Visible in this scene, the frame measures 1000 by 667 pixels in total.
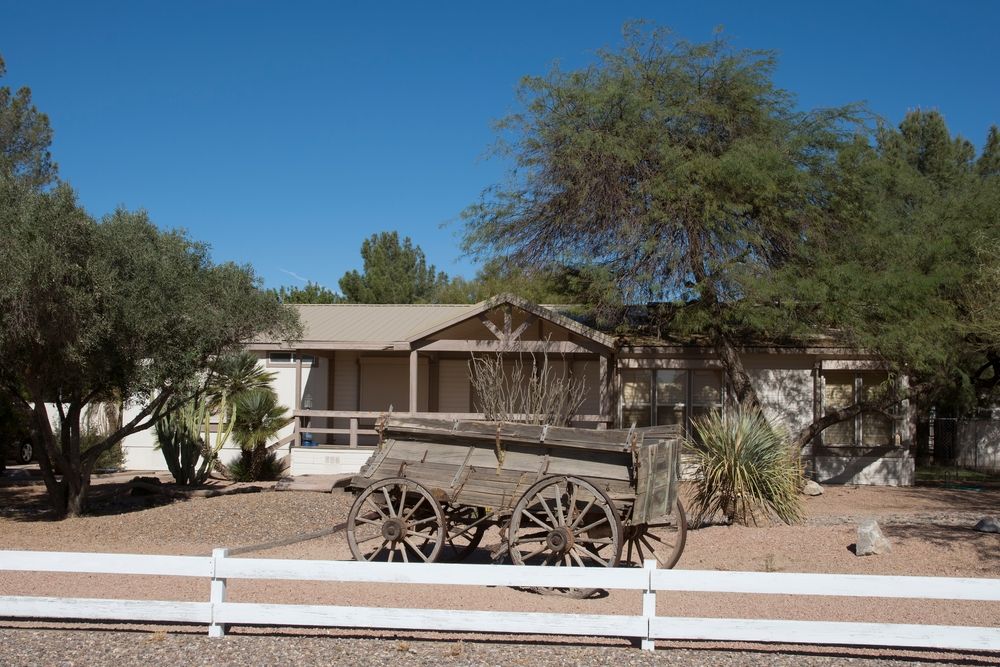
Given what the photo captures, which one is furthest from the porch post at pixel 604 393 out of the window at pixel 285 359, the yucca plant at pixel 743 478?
the window at pixel 285 359

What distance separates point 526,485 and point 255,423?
12407 millimetres

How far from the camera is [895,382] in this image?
18281 millimetres

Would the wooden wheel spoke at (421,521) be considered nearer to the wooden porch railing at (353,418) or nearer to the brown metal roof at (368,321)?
the wooden porch railing at (353,418)

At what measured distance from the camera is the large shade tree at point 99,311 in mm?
11945

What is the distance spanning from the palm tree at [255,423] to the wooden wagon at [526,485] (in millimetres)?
10804

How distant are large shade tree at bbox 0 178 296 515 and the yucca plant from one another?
24.7 ft

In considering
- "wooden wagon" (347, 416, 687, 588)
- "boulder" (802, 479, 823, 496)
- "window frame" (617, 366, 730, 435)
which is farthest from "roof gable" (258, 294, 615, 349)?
"wooden wagon" (347, 416, 687, 588)

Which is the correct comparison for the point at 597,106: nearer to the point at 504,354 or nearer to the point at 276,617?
the point at 504,354

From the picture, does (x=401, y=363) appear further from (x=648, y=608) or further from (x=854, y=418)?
(x=648, y=608)

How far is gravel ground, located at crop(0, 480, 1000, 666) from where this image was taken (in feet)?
21.5

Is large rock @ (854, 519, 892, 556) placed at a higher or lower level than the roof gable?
lower

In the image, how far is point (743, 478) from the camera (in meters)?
13.0

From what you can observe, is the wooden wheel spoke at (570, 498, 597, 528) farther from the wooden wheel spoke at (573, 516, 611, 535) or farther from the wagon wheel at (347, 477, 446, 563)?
the wagon wheel at (347, 477, 446, 563)

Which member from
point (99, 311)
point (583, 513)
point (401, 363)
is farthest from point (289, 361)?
point (583, 513)
